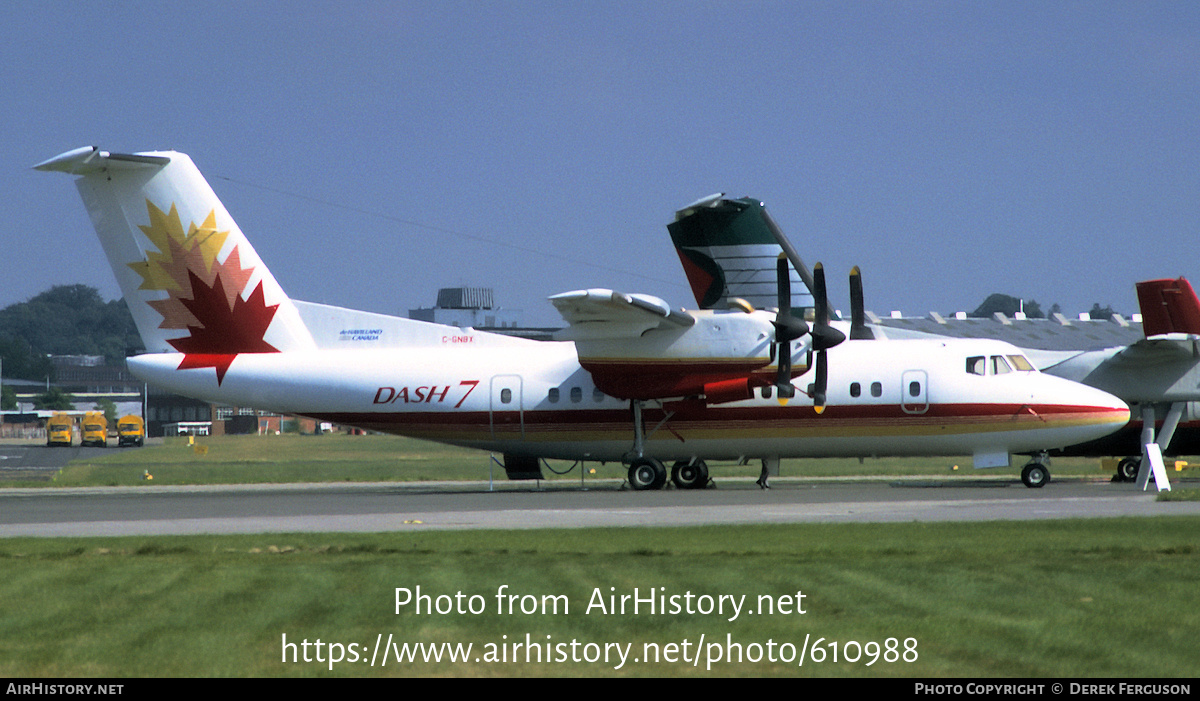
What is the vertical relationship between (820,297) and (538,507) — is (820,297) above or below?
above

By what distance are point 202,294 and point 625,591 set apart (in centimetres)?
1940

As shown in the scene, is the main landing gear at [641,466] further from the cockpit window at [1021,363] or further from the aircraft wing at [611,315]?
the cockpit window at [1021,363]

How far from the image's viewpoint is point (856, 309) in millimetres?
25750

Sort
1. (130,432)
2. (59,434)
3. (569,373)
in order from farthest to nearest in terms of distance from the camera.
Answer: (59,434)
(130,432)
(569,373)

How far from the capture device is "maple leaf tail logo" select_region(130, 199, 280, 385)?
26031mm

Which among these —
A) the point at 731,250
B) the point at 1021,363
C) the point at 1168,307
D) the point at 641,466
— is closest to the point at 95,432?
the point at 731,250

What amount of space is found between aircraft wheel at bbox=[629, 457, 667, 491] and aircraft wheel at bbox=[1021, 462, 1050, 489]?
8.18 metres

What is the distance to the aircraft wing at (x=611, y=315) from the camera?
23.5 m

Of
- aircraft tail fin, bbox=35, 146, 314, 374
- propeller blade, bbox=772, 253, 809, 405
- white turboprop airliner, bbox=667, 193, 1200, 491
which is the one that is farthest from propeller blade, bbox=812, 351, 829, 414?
aircraft tail fin, bbox=35, 146, 314, 374

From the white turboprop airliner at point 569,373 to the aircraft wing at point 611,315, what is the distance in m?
0.05

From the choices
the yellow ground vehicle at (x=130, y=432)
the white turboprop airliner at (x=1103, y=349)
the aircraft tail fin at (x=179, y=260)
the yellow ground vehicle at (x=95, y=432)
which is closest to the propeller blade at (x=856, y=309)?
the white turboprop airliner at (x=1103, y=349)

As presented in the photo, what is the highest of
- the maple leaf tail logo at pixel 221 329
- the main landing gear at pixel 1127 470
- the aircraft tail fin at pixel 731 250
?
the aircraft tail fin at pixel 731 250

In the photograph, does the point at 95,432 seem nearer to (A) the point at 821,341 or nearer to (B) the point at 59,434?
(B) the point at 59,434

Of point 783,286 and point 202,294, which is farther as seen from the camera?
point 202,294
